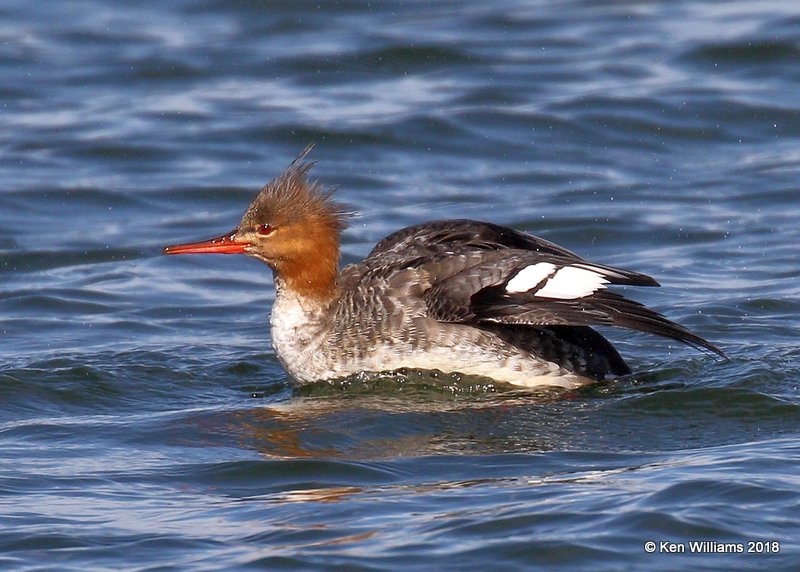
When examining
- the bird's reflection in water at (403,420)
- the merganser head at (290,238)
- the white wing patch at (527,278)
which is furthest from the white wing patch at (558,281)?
the merganser head at (290,238)

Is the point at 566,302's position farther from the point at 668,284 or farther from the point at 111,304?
the point at 111,304

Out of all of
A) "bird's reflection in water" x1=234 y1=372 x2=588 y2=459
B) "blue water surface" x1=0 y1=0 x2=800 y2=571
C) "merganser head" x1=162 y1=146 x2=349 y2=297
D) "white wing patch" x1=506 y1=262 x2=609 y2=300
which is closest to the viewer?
"blue water surface" x1=0 y1=0 x2=800 y2=571

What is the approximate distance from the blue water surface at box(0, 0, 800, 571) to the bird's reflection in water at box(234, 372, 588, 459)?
24 mm

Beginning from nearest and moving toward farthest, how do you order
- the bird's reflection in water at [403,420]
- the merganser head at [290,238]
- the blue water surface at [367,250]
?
the blue water surface at [367,250]
the bird's reflection in water at [403,420]
the merganser head at [290,238]

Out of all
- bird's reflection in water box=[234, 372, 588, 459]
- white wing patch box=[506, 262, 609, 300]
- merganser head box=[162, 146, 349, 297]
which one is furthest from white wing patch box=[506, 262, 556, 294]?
merganser head box=[162, 146, 349, 297]

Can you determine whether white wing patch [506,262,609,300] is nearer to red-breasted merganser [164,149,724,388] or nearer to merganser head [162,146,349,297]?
red-breasted merganser [164,149,724,388]

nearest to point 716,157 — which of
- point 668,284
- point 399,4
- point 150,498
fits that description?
point 668,284

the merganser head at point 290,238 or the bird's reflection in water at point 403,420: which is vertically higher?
the merganser head at point 290,238

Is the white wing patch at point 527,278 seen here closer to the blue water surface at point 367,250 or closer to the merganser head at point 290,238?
the blue water surface at point 367,250

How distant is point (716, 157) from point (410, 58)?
4.16 metres

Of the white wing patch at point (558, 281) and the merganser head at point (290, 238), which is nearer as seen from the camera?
the white wing patch at point (558, 281)

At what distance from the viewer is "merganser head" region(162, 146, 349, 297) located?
916 cm

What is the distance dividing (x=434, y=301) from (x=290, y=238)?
42.7 inches

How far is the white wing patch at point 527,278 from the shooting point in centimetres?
852
